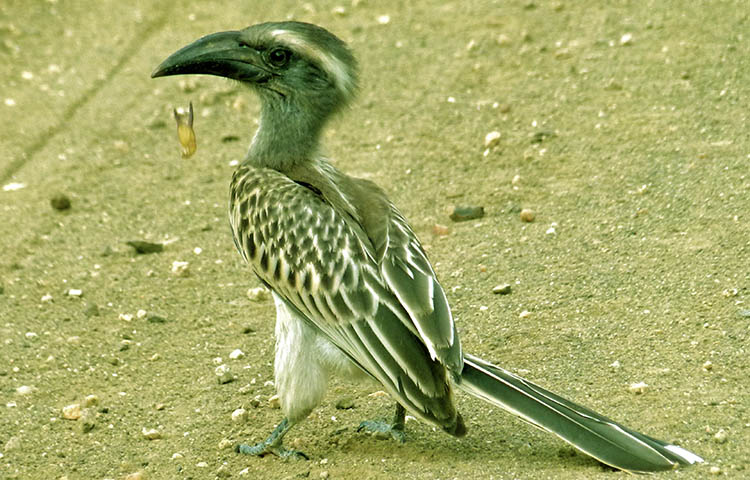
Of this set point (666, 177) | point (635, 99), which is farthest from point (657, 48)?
point (666, 177)

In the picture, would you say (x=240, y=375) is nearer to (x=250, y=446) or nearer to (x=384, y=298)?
(x=250, y=446)

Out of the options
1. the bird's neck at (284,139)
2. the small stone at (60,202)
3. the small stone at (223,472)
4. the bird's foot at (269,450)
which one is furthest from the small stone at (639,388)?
the small stone at (60,202)

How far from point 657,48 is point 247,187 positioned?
5.07 metres

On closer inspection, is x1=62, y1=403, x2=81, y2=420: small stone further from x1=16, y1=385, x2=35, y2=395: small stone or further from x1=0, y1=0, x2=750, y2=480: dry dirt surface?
x1=16, y1=385, x2=35, y2=395: small stone

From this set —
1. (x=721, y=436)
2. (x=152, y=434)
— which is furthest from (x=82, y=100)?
(x=721, y=436)

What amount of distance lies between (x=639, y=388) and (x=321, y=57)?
7.47ft

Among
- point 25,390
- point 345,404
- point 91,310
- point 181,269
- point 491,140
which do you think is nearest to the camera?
point 345,404

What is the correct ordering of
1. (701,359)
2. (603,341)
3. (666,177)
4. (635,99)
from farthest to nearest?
1. (635,99)
2. (666,177)
3. (603,341)
4. (701,359)

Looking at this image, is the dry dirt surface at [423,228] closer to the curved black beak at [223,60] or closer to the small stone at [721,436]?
the small stone at [721,436]

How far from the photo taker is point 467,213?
7.70m

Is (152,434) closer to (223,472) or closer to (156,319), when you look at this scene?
(223,472)

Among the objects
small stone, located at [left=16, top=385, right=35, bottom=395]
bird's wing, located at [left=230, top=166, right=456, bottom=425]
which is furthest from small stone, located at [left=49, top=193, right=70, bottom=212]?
bird's wing, located at [left=230, top=166, right=456, bottom=425]

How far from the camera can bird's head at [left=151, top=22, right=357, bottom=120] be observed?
6004 millimetres

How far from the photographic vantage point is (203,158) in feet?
30.0
